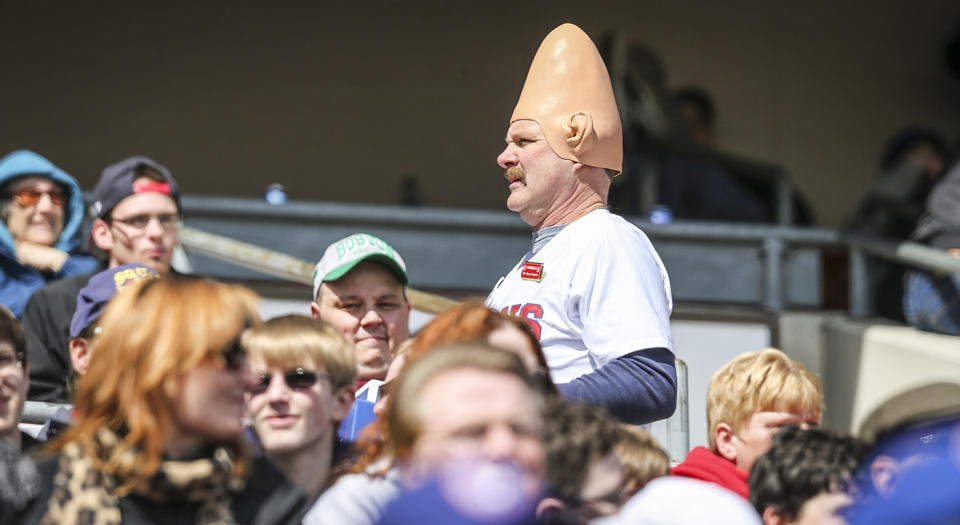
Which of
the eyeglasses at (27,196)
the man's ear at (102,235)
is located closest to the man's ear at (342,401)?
the man's ear at (102,235)

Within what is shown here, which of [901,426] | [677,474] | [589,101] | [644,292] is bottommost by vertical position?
[677,474]

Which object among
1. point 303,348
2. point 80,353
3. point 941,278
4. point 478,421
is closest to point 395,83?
point 941,278

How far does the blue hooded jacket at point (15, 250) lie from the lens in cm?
462

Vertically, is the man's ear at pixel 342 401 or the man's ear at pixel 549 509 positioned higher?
the man's ear at pixel 342 401

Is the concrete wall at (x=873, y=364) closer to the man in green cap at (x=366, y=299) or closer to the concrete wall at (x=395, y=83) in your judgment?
the concrete wall at (x=395, y=83)

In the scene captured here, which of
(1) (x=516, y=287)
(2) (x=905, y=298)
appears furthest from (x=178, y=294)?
(2) (x=905, y=298)

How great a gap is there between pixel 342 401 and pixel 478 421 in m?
0.90

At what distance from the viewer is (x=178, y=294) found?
258 centimetres

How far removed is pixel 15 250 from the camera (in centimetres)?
469

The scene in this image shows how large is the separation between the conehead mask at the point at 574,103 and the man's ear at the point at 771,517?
0.96 metres

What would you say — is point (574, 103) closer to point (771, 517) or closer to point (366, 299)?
point (366, 299)

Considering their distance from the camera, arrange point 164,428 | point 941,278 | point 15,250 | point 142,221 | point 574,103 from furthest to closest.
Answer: point 941,278 < point 15,250 < point 142,221 < point 574,103 < point 164,428

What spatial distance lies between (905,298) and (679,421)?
2702 millimetres

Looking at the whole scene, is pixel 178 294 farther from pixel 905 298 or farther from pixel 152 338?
pixel 905 298
